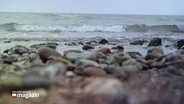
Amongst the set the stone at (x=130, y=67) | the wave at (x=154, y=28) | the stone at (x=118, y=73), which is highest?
the stone at (x=118, y=73)

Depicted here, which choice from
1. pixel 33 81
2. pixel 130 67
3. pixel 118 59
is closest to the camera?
pixel 33 81

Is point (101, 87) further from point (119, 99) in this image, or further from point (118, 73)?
point (118, 73)

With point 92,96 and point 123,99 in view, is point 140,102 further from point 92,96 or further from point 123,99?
point 92,96

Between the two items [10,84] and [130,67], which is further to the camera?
[130,67]

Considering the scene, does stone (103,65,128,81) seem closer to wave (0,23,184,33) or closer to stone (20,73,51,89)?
stone (20,73,51,89)

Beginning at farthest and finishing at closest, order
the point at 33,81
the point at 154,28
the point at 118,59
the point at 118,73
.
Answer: the point at 154,28 < the point at 118,59 < the point at 118,73 < the point at 33,81

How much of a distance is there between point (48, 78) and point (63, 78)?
109 millimetres

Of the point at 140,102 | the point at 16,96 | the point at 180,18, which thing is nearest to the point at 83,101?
the point at 140,102

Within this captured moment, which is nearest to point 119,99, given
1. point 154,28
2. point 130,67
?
point 130,67

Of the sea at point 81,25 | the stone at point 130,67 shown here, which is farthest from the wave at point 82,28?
the stone at point 130,67

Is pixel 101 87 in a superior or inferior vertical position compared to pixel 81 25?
superior

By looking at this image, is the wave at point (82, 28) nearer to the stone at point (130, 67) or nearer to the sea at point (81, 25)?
the sea at point (81, 25)

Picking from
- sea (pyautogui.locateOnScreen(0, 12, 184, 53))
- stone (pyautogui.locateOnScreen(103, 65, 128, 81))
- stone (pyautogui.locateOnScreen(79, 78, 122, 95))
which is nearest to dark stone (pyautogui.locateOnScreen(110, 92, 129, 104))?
stone (pyautogui.locateOnScreen(79, 78, 122, 95))

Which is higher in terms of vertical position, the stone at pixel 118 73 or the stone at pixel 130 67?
the stone at pixel 118 73
